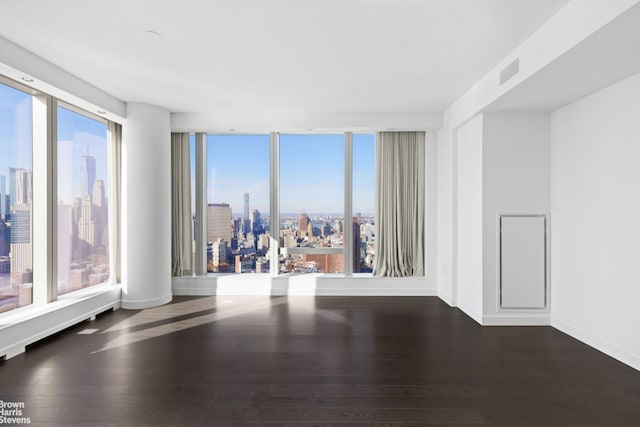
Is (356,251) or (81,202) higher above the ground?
(81,202)

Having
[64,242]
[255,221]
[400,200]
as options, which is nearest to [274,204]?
[255,221]

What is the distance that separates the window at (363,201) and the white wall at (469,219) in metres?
1.39

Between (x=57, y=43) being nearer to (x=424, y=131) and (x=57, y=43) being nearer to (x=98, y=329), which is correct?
(x=98, y=329)

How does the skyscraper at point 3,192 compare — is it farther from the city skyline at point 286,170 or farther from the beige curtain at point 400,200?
the beige curtain at point 400,200

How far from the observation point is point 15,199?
3342 mm

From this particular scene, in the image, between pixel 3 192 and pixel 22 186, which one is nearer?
pixel 3 192

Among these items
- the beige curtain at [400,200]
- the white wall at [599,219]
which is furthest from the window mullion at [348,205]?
the white wall at [599,219]

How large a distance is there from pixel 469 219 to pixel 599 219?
1.31 metres

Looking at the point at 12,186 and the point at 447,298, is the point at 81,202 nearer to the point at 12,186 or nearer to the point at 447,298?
the point at 12,186

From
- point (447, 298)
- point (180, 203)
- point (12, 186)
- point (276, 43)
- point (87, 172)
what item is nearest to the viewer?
point (276, 43)

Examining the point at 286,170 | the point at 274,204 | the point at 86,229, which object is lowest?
the point at 86,229

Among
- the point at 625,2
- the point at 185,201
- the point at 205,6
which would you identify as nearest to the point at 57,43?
the point at 205,6

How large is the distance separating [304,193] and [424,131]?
216 cm

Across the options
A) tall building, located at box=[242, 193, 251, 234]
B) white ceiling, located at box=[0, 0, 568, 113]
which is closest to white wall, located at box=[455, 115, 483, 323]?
white ceiling, located at box=[0, 0, 568, 113]
